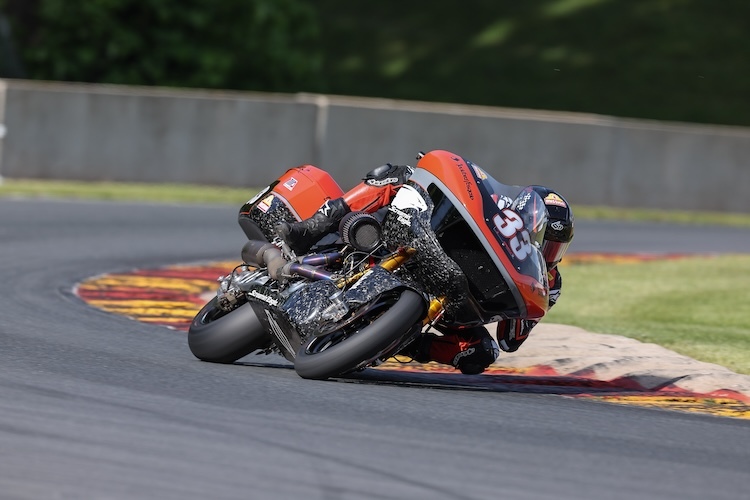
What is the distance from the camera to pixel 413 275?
677 cm

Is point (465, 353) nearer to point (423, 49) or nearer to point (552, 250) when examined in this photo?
point (552, 250)

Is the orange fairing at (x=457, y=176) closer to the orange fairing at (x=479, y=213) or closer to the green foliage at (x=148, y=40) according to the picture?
the orange fairing at (x=479, y=213)

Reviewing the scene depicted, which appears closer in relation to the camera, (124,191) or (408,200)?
(408,200)

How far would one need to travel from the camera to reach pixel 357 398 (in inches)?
249

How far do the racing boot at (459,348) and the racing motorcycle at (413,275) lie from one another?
23 cm

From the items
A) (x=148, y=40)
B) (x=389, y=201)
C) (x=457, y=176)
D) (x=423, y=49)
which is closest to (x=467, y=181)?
(x=457, y=176)

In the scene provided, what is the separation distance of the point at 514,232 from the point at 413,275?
1.68 feet

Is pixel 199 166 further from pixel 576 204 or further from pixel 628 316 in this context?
pixel 628 316

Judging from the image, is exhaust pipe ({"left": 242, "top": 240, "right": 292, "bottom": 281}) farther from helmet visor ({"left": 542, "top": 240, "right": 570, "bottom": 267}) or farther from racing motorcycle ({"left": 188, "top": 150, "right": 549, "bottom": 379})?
helmet visor ({"left": 542, "top": 240, "right": 570, "bottom": 267})

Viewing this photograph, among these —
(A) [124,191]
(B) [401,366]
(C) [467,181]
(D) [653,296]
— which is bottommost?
(A) [124,191]

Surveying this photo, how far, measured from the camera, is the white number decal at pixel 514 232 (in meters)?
6.66

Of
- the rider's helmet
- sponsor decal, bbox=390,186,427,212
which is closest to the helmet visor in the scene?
the rider's helmet

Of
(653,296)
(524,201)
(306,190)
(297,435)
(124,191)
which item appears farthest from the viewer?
(124,191)

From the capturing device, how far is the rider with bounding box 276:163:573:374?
7.08 meters
